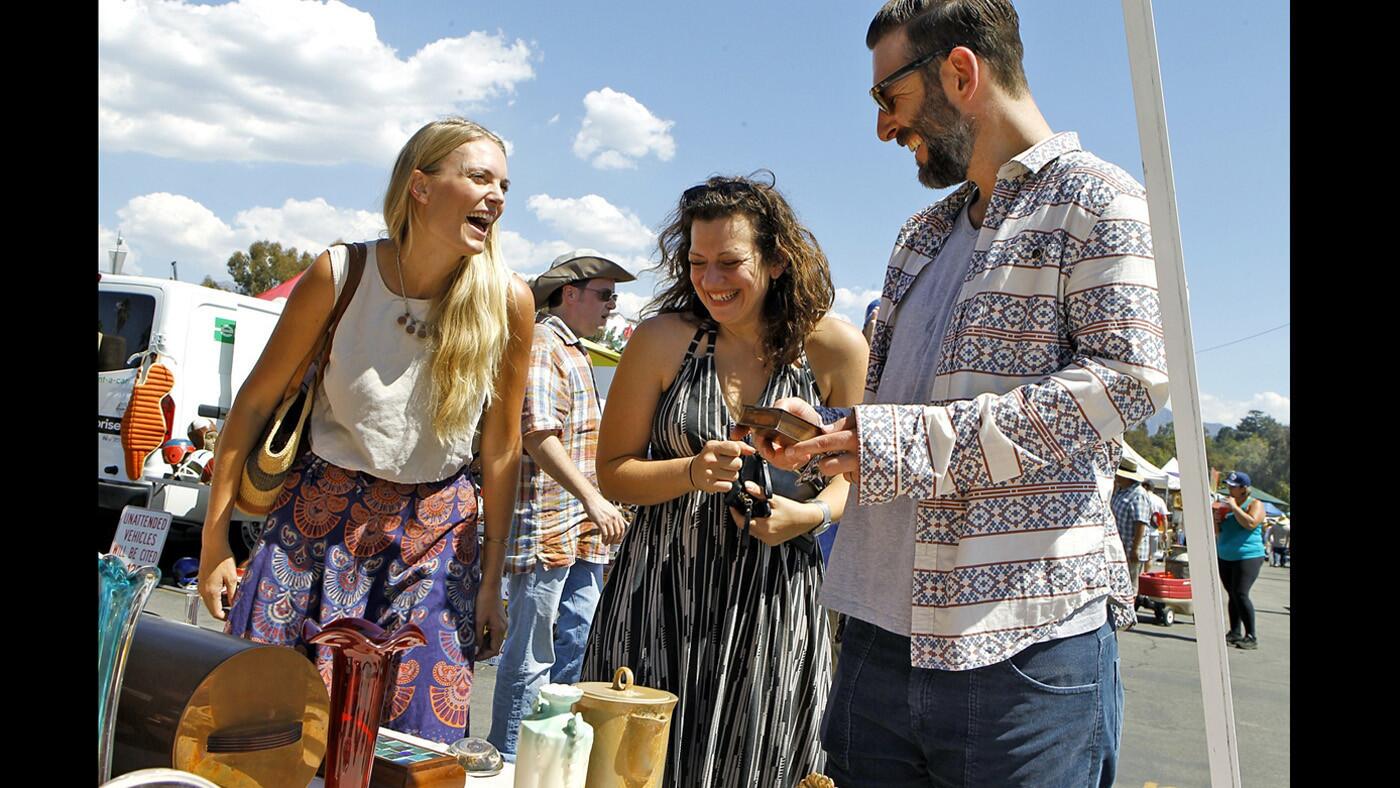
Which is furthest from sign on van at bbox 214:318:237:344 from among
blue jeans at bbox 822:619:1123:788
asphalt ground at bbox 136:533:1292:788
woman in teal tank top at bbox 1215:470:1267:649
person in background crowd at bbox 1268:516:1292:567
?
person in background crowd at bbox 1268:516:1292:567

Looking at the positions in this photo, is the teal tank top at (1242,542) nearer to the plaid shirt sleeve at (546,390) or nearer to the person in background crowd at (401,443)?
the plaid shirt sleeve at (546,390)

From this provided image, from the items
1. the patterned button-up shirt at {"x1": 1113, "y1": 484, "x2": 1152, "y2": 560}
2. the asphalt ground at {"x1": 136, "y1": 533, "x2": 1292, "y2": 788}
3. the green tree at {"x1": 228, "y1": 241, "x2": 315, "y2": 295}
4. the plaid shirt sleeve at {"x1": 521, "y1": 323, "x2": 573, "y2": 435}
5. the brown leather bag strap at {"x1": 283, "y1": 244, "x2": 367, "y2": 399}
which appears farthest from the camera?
Answer: the green tree at {"x1": 228, "y1": 241, "x2": 315, "y2": 295}

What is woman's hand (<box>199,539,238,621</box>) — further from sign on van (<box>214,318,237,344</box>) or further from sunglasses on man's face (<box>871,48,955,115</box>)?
sign on van (<box>214,318,237,344</box>)

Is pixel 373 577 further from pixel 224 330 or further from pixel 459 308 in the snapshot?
pixel 224 330

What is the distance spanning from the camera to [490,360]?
2256 millimetres

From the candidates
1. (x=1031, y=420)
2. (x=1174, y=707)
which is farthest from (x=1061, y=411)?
(x=1174, y=707)

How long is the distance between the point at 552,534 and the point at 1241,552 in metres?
9.62

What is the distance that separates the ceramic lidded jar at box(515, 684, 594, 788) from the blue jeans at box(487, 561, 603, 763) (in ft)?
7.99

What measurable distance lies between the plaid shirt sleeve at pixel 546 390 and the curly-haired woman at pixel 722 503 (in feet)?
4.57

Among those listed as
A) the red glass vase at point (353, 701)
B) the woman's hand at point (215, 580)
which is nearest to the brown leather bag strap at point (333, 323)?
the woman's hand at point (215, 580)

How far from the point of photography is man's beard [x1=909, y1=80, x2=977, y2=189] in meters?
1.66

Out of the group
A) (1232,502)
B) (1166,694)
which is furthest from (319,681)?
(1232,502)
